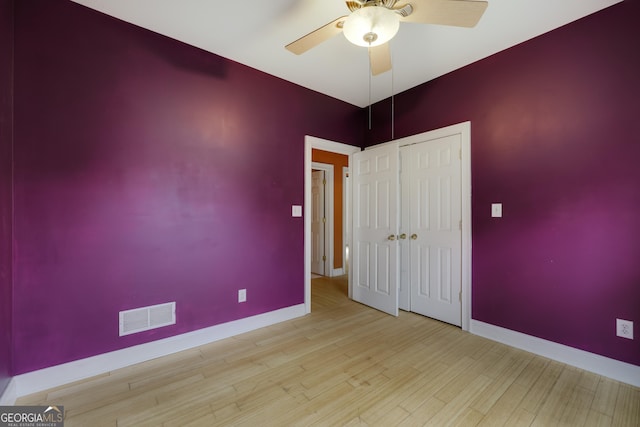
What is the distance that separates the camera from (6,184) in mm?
1657

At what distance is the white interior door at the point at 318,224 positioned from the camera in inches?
200

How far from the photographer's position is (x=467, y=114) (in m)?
2.72

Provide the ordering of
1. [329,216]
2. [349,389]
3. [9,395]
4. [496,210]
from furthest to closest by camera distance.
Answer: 1. [329,216]
2. [496,210]
3. [349,389]
4. [9,395]

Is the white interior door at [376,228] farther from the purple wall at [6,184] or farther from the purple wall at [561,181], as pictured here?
the purple wall at [6,184]

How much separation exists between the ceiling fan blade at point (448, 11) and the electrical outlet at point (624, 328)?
2265 millimetres

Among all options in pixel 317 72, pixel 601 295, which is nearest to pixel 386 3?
pixel 317 72

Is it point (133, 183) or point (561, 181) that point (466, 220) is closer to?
point (561, 181)

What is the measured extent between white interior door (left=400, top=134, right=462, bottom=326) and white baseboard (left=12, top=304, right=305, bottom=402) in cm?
169

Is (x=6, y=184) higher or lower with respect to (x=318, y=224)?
higher

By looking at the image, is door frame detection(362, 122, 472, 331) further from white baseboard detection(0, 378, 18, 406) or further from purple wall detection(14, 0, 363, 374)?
white baseboard detection(0, 378, 18, 406)

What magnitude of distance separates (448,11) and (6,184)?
2801mm

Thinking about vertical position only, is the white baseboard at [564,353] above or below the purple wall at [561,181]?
below

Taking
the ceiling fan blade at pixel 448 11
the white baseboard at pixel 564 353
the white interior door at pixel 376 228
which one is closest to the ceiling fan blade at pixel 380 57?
the ceiling fan blade at pixel 448 11

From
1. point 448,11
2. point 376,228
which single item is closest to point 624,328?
point 376,228
